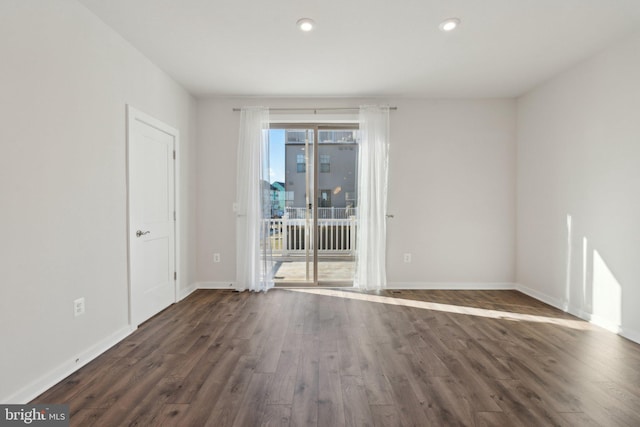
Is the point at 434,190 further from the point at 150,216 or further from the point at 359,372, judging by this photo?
the point at 150,216

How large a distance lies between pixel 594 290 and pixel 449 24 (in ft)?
9.69

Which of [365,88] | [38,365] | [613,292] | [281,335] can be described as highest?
[365,88]

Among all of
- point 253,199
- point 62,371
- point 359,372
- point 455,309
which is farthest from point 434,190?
point 62,371

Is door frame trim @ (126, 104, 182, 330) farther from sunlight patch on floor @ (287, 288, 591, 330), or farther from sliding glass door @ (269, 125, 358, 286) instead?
sunlight patch on floor @ (287, 288, 591, 330)

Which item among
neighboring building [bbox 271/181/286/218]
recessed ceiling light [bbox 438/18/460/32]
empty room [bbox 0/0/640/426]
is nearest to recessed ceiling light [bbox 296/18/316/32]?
empty room [bbox 0/0/640/426]

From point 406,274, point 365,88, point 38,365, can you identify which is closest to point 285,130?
point 365,88

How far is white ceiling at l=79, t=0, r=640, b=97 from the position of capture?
2334 mm

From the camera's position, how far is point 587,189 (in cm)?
317

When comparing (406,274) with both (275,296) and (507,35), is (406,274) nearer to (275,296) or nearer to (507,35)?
(275,296)

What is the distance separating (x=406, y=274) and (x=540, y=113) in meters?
2.67

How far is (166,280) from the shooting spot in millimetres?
3551

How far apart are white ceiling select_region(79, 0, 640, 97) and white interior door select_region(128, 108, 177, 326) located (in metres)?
0.81

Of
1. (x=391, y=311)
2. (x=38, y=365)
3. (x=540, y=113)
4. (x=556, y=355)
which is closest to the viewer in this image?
(x=38, y=365)

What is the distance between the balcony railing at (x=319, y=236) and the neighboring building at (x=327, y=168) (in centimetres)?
25
